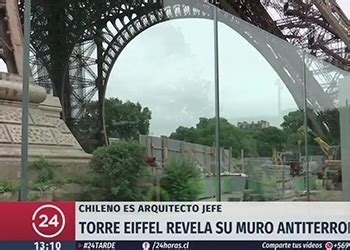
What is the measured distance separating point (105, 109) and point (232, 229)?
124cm

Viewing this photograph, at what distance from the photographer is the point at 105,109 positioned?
12.3 ft

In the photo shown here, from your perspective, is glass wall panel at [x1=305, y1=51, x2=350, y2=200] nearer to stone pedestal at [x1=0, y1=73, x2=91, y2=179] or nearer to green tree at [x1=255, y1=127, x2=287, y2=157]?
green tree at [x1=255, y1=127, x2=287, y2=157]

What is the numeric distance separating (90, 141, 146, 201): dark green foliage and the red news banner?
339 mm

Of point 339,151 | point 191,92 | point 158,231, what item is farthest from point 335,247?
point 191,92

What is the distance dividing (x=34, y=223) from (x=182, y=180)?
103 centimetres

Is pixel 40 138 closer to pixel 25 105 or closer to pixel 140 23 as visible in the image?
pixel 25 105

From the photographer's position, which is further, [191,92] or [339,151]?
[191,92]

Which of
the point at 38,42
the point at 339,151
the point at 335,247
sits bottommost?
the point at 335,247

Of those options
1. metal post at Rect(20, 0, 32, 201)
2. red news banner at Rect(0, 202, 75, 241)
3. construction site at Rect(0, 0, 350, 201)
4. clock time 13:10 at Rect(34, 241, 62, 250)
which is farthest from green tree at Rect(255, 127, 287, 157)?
metal post at Rect(20, 0, 32, 201)

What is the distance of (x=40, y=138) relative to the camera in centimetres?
410

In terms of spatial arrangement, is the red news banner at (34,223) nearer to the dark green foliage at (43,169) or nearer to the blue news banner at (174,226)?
the blue news banner at (174,226)

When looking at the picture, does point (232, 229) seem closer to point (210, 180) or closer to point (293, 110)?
point (210, 180)

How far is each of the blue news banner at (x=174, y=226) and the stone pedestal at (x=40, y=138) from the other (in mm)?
355

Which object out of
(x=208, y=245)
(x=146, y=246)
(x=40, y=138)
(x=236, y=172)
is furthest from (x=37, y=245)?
(x=236, y=172)
